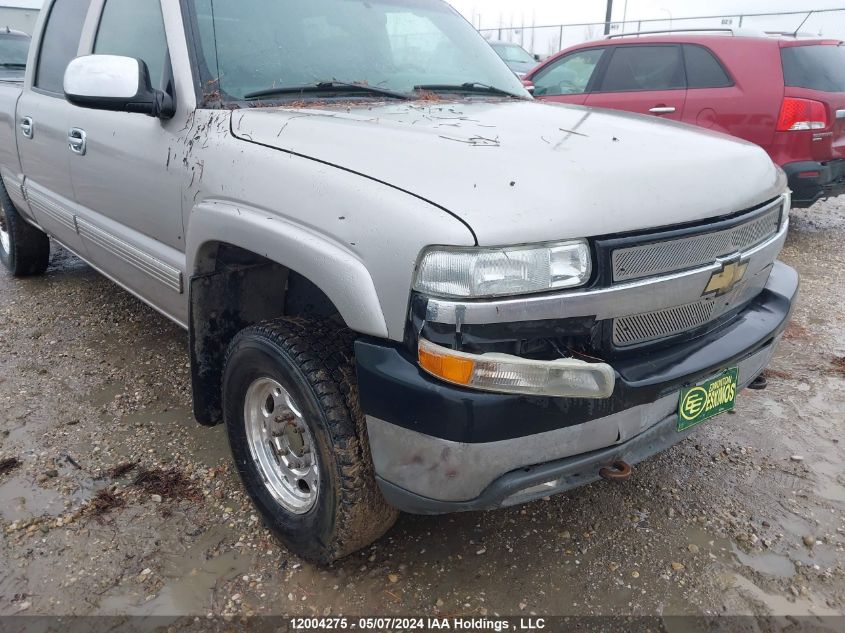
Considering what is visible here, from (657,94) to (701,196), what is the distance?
4.78 meters

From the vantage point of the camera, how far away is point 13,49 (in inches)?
275

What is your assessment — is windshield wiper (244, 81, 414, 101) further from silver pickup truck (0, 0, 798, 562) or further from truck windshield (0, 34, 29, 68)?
truck windshield (0, 34, 29, 68)

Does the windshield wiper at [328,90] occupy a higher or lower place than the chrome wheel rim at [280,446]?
higher

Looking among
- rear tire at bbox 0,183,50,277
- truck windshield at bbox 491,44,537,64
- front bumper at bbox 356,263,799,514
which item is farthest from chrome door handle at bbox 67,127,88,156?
truck windshield at bbox 491,44,537,64

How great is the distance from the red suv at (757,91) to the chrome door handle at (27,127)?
11.9ft

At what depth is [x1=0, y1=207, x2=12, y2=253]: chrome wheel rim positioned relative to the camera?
4.93 metres

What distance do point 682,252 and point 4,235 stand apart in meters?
5.13

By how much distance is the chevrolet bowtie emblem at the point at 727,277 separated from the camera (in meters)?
1.93

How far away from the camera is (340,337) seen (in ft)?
6.65

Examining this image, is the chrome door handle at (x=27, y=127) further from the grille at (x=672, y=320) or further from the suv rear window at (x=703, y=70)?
the suv rear window at (x=703, y=70)

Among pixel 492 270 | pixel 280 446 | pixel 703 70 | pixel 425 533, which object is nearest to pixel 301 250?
pixel 492 270

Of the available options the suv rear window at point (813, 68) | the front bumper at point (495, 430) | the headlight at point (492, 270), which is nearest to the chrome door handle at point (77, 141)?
the front bumper at point (495, 430)

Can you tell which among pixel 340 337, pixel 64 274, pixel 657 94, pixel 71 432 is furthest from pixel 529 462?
pixel 657 94

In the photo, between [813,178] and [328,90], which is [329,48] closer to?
[328,90]
